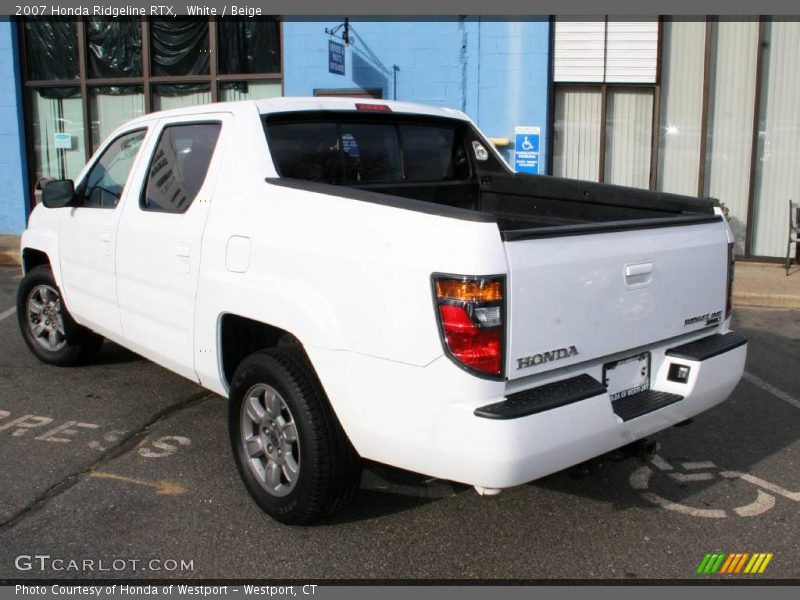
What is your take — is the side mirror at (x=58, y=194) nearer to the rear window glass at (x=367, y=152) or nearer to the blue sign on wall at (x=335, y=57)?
the rear window glass at (x=367, y=152)

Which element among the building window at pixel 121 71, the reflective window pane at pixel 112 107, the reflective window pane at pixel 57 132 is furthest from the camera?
the reflective window pane at pixel 57 132

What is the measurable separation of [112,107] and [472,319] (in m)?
12.7

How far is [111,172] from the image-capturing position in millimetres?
5098

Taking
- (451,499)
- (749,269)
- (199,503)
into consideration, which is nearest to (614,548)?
(451,499)

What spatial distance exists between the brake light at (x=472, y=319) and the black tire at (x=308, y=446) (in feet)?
2.46

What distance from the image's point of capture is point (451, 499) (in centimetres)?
393

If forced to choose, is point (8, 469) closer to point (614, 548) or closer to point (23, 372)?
point (23, 372)

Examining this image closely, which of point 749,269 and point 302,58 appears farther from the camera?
point 302,58

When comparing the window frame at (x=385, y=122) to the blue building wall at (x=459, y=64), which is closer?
the window frame at (x=385, y=122)

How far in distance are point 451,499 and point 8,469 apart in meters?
2.35

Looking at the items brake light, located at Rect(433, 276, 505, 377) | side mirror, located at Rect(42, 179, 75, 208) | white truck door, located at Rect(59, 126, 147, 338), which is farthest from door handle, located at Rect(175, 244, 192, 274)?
brake light, located at Rect(433, 276, 505, 377)

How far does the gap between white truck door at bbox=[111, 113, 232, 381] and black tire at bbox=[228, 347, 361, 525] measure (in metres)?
0.72

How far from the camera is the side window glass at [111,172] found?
4957mm

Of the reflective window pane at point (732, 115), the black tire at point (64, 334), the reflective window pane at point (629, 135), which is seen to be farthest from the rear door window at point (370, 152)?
the reflective window pane at point (732, 115)
